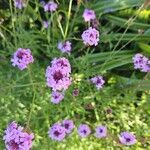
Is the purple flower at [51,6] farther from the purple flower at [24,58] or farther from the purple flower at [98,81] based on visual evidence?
the purple flower at [24,58]

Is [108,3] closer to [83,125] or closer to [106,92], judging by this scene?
[106,92]

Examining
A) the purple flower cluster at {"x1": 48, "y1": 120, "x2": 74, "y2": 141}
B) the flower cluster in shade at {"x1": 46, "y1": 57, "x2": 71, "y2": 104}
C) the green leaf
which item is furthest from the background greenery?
the flower cluster in shade at {"x1": 46, "y1": 57, "x2": 71, "y2": 104}

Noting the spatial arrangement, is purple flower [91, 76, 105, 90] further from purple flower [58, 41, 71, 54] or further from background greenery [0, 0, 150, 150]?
purple flower [58, 41, 71, 54]

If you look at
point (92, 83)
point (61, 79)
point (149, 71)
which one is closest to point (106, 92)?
point (92, 83)

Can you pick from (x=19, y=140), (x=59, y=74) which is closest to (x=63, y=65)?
(x=59, y=74)

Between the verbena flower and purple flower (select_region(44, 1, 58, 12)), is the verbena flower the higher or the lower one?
the lower one
